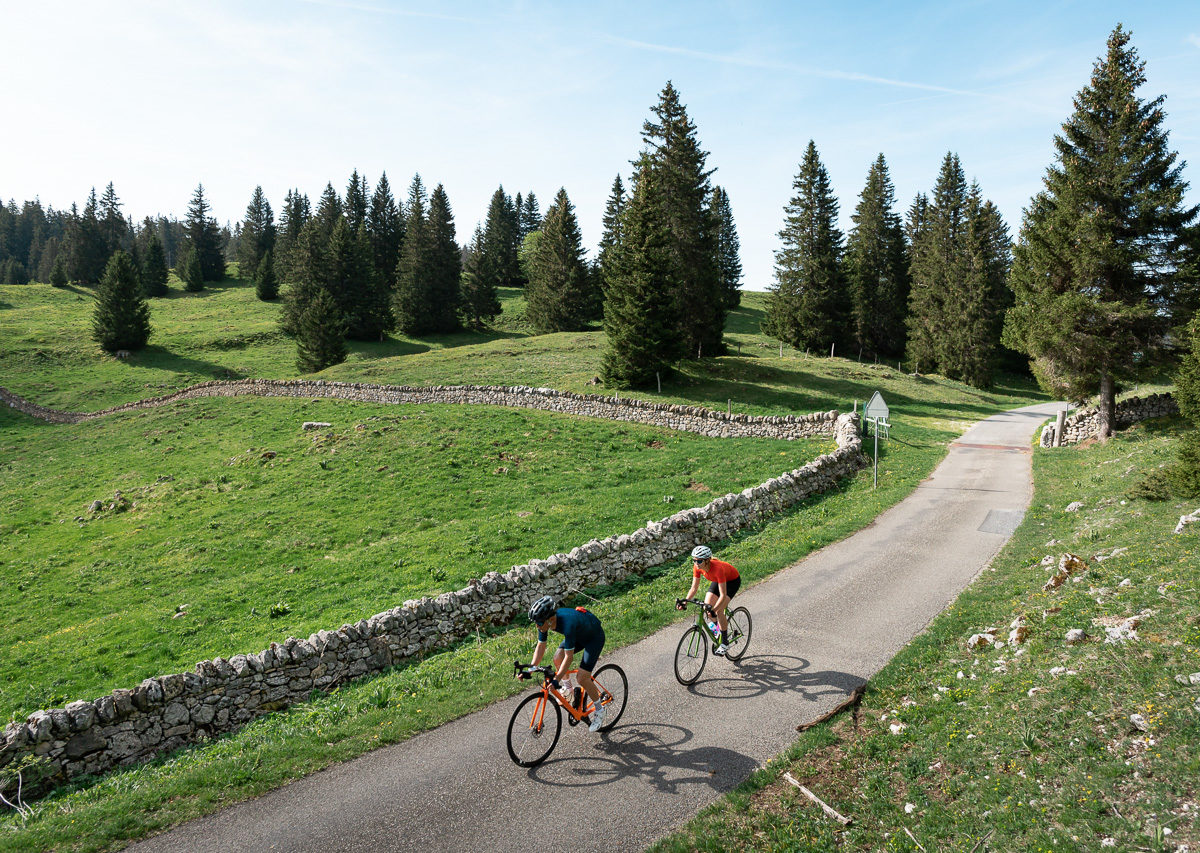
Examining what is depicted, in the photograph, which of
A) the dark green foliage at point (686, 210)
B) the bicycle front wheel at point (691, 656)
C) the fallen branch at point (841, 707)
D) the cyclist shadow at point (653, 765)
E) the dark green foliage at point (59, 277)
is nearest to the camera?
the cyclist shadow at point (653, 765)

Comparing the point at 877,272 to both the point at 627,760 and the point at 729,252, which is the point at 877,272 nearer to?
the point at 729,252

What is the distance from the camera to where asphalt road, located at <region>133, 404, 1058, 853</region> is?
7.20 meters

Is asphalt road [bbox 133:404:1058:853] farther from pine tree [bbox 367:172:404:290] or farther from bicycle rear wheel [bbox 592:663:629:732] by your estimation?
pine tree [bbox 367:172:404:290]

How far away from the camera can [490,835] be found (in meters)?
7.15

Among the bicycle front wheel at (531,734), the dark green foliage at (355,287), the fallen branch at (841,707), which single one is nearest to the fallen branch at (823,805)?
the fallen branch at (841,707)

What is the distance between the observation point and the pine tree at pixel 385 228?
93625mm

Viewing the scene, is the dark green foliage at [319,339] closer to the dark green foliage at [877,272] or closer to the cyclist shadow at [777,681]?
the dark green foliage at [877,272]

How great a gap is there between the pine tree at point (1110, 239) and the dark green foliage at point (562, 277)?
51.6m

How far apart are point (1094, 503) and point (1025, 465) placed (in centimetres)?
939

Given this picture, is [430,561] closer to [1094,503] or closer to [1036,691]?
[1036,691]

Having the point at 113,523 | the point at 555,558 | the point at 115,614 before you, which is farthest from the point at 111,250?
the point at 555,558

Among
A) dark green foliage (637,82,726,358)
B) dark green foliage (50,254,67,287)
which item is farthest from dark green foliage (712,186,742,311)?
dark green foliage (50,254,67,287)

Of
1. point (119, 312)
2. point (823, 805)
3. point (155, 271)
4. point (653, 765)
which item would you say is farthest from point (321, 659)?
point (155, 271)

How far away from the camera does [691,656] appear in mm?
10414
